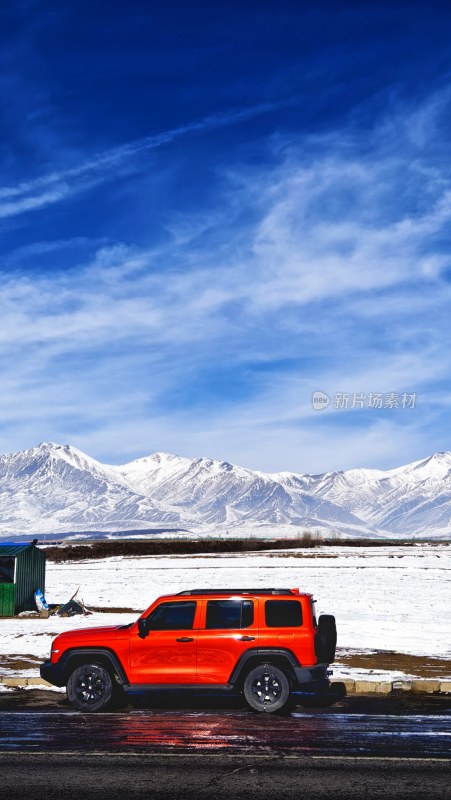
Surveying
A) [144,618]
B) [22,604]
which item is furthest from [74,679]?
[22,604]

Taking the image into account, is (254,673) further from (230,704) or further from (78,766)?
(78,766)

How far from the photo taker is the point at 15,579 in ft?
103

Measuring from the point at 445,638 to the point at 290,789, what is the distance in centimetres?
1635

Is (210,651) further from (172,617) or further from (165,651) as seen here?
(172,617)

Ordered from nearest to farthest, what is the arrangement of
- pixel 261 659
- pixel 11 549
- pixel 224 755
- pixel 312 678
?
pixel 224 755 → pixel 312 678 → pixel 261 659 → pixel 11 549

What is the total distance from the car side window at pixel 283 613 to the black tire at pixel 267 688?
0.71 m

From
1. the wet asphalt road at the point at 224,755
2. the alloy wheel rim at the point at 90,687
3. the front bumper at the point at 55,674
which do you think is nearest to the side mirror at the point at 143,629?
the alloy wheel rim at the point at 90,687

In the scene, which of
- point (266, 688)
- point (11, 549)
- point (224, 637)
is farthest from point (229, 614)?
point (11, 549)

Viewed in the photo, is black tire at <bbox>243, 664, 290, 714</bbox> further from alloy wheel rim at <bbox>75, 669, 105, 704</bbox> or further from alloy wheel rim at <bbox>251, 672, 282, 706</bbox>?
alloy wheel rim at <bbox>75, 669, 105, 704</bbox>

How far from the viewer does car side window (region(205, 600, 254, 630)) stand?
46.2 feet

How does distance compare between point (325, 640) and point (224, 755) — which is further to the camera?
point (325, 640)

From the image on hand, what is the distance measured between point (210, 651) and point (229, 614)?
0.68m

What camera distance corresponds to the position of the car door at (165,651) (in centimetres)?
1395

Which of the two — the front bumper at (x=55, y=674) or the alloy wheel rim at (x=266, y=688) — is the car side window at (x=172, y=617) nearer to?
the alloy wheel rim at (x=266, y=688)
